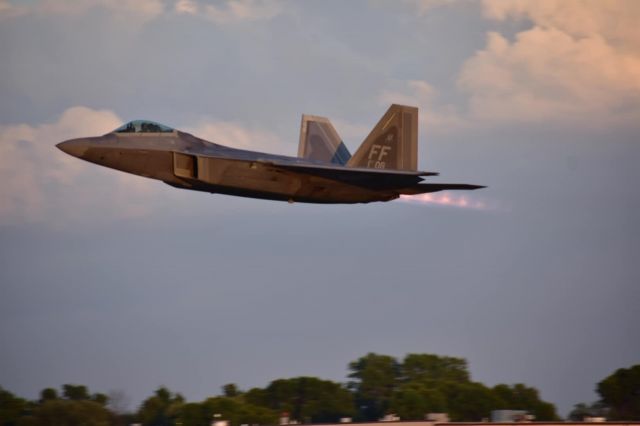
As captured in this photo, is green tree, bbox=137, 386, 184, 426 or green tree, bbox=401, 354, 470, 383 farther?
green tree, bbox=401, 354, 470, 383

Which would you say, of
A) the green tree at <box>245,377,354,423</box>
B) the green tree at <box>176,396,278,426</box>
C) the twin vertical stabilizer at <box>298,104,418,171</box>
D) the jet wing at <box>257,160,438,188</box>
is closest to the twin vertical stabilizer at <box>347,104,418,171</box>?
the twin vertical stabilizer at <box>298,104,418,171</box>

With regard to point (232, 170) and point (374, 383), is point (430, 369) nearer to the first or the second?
point (374, 383)

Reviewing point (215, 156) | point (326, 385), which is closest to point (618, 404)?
point (326, 385)

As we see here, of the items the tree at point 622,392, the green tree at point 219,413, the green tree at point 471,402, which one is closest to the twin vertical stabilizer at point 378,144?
the green tree at point 219,413

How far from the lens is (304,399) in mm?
83750

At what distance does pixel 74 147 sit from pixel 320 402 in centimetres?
5817

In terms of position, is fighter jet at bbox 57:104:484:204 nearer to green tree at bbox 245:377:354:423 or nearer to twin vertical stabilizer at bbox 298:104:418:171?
twin vertical stabilizer at bbox 298:104:418:171

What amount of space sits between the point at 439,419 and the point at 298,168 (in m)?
17.7

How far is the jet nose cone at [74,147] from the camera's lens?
29.9 meters

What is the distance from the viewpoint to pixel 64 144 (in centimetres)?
3003

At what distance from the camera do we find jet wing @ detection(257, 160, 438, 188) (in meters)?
31.0

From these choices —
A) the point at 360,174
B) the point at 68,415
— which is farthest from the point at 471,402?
the point at 360,174

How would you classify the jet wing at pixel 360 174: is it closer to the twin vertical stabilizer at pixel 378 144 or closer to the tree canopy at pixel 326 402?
the twin vertical stabilizer at pixel 378 144

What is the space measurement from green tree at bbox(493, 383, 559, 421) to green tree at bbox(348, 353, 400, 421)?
40.8 ft
